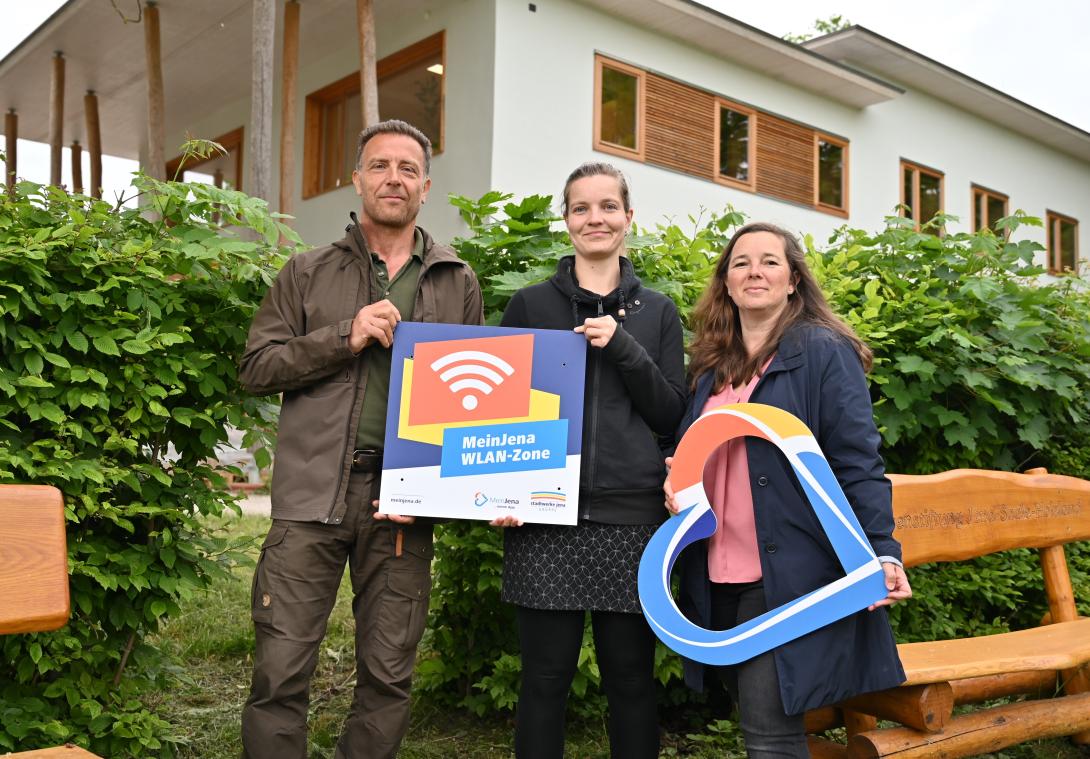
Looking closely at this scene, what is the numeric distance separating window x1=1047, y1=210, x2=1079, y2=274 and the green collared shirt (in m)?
21.0

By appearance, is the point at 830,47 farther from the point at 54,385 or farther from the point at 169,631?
the point at 54,385

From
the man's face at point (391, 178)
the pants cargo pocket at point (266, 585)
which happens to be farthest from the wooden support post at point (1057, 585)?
the pants cargo pocket at point (266, 585)

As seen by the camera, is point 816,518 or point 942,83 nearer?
point 816,518

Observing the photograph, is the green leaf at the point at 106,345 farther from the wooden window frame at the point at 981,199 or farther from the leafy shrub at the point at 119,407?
the wooden window frame at the point at 981,199

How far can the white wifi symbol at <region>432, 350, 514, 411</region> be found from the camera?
2814mm

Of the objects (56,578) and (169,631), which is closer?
(56,578)

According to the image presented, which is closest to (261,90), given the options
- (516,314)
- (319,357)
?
(516,314)

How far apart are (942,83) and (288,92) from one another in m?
11.8

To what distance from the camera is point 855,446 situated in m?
2.51

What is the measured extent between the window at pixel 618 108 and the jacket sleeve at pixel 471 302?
969 cm

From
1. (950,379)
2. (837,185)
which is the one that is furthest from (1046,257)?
(950,379)

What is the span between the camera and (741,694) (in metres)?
2.54

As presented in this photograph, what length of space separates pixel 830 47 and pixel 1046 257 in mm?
7866

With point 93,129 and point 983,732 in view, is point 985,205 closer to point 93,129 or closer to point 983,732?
point 93,129
